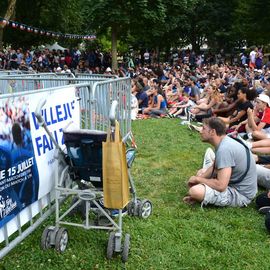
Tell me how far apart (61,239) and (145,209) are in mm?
1266

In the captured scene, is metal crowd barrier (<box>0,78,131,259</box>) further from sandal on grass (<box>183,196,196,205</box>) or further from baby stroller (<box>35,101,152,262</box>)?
sandal on grass (<box>183,196,196,205</box>)

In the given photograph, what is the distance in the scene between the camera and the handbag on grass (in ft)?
12.5

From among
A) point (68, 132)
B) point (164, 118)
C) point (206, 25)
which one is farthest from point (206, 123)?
point (206, 25)

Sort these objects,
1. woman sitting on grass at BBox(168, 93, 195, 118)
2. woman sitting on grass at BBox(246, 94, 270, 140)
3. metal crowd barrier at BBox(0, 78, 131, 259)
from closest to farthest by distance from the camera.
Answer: metal crowd barrier at BBox(0, 78, 131, 259) → woman sitting on grass at BBox(246, 94, 270, 140) → woman sitting on grass at BBox(168, 93, 195, 118)

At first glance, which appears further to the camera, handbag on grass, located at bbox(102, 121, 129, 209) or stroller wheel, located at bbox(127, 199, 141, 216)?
stroller wheel, located at bbox(127, 199, 141, 216)

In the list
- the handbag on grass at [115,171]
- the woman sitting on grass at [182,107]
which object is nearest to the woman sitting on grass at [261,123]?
the woman sitting on grass at [182,107]

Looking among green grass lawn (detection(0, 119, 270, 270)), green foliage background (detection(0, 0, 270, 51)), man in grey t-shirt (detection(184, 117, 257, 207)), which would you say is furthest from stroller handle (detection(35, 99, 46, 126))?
green foliage background (detection(0, 0, 270, 51))

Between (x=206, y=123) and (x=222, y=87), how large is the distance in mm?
10150

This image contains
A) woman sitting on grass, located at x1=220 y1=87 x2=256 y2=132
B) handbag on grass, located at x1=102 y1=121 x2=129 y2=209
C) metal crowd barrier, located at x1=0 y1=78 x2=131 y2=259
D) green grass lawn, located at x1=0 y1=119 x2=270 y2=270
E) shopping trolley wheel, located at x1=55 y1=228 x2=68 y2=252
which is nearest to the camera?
handbag on grass, located at x1=102 y1=121 x2=129 y2=209

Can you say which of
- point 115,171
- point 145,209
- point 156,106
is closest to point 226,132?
point 145,209

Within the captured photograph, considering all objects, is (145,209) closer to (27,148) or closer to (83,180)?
(83,180)

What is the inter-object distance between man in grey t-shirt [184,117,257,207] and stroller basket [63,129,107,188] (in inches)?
63.5

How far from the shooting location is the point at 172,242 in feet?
15.0

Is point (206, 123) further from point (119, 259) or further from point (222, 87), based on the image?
point (222, 87)
